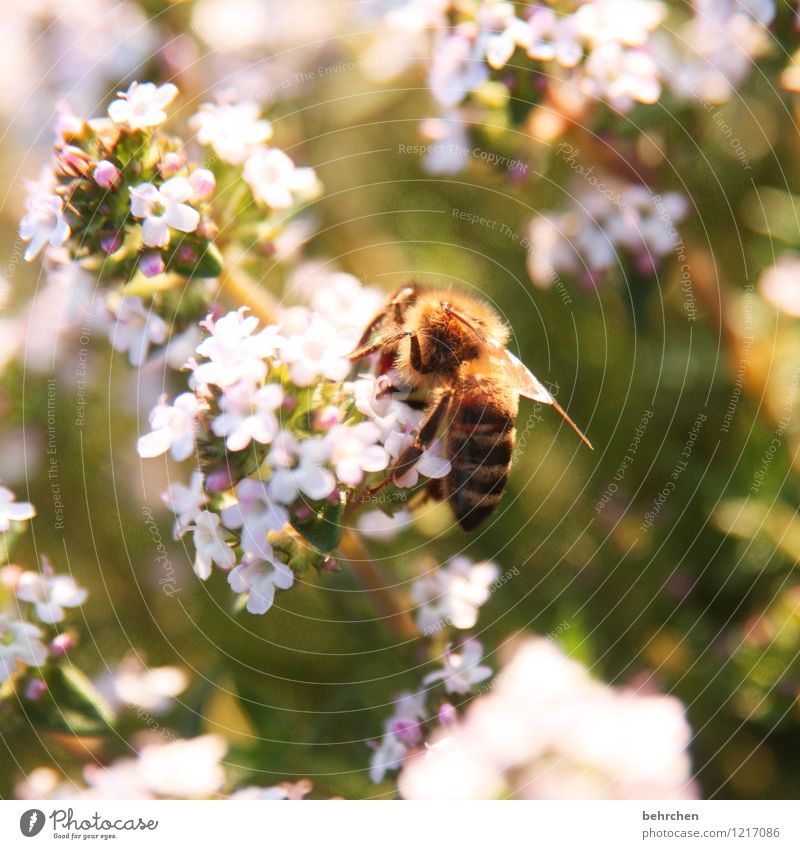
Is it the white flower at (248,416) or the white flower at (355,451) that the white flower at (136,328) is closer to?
the white flower at (248,416)

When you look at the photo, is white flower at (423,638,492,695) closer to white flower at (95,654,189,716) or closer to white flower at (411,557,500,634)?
A: white flower at (411,557,500,634)

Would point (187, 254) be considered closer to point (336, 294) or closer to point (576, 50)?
point (336, 294)

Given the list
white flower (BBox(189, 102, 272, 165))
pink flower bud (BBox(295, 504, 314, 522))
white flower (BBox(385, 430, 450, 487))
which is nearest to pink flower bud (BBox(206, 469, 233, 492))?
pink flower bud (BBox(295, 504, 314, 522))

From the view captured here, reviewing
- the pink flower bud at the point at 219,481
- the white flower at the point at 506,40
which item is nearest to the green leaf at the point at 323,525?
the pink flower bud at the point at 219,481

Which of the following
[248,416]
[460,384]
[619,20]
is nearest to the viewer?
[248,416]

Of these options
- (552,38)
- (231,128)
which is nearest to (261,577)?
(231,128)
